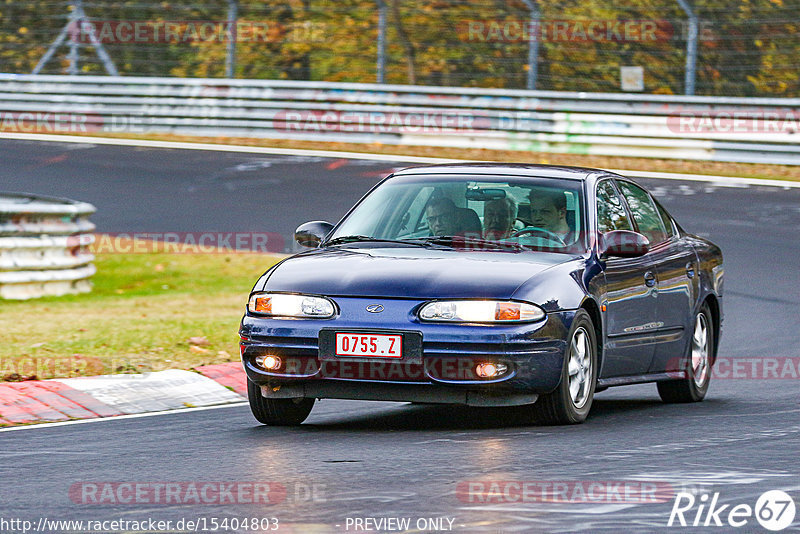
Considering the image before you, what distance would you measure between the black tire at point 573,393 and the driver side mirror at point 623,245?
53cm

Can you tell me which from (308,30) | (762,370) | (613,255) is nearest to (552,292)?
(613,255)

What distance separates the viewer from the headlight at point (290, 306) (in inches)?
308

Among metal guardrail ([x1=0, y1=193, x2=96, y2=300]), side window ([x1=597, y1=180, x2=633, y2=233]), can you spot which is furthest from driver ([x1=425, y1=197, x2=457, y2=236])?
metal guardrail ([x1=0, y1=193, x2=96, y2=300])

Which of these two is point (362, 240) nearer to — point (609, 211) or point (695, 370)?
point (609, 211)

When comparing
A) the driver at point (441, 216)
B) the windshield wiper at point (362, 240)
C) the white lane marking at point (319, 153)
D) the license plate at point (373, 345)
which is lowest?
the white lane marking at point (319, 153)

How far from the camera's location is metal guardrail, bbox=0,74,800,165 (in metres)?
24.1

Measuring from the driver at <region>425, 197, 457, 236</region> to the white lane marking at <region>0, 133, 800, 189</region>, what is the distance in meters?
13.5

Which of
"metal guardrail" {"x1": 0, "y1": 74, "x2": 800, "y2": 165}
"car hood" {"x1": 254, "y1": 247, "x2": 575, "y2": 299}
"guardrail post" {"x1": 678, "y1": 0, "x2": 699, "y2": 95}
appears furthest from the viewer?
"guardrail post" {"x1": 678, "y1": 0, "x2": 699, "y2": 95}

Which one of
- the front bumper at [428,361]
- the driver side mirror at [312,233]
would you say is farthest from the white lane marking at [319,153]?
the front bumper at [428,361]

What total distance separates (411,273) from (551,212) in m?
1.30

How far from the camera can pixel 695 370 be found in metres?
9.90

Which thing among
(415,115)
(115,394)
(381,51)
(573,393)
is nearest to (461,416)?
(573,393)

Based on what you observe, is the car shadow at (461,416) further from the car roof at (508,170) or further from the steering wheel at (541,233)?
the car roof at (508,170)

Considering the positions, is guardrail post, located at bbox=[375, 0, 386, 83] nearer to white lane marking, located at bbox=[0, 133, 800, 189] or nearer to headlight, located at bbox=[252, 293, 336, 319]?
white lane marking, located at bbox=[0, 133, 800, 189]
